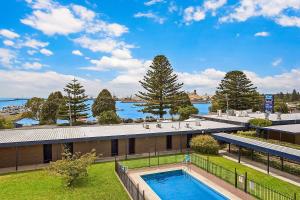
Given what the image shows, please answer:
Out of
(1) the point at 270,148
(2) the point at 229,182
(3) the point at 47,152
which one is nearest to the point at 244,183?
(2) the point at 229,182

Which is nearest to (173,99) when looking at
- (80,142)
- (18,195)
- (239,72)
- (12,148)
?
(239,72)

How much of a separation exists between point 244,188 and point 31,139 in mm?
16386

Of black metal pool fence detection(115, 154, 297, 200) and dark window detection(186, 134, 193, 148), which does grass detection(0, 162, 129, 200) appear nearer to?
black metal pool fence detection(115, 154, 297, 200)

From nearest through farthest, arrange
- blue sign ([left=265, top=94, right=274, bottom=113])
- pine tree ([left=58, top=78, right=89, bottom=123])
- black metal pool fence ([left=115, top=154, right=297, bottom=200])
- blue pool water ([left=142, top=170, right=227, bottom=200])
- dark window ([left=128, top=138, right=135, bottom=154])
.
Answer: black metal pool fence ([left=115, top=154, right=297, bottom=200]) → blue pool water ([left=142, top=170, right=227, bottom=200]) → dark window ([left=128, top=138, right=135, bottom=154]) → blue sign ([left=265, top=94, right=274, bottom=113]) → pine tree ([left=58, top=78, right=89, bottom=123])

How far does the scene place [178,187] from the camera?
54.3 ft

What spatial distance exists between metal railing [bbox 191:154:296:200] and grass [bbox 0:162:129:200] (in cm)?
694

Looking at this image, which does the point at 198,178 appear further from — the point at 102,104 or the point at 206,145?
the point at 102,104

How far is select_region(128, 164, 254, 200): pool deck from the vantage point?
14.2 m

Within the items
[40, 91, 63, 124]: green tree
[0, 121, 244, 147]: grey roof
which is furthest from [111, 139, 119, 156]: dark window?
[40, 91, 63, 124]: green tree

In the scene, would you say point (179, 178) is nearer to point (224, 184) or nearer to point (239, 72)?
point (224, 184)

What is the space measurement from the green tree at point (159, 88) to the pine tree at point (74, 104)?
11929 millimetres

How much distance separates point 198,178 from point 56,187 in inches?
371

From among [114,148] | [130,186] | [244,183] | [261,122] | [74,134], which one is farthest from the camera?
[261,122]

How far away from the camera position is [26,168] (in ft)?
64.6
